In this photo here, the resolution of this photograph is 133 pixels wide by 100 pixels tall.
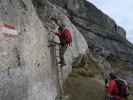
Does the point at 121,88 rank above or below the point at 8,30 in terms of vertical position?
below

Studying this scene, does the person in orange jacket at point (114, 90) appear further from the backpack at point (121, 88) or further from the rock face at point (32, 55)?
the rock face at point (32, 55)

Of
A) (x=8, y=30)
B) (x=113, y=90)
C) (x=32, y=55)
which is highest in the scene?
(x=8, y=30)

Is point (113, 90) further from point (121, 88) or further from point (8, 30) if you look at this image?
point (8, 30)

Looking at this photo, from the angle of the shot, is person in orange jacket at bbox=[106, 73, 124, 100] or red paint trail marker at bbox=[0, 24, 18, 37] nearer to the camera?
red paint trail marker at bbox=[0, 24, 18, 37]

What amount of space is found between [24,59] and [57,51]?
3.07 m

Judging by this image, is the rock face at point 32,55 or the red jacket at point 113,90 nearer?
the rock face at point 32,55

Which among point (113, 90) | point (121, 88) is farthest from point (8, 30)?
point (121, 88)

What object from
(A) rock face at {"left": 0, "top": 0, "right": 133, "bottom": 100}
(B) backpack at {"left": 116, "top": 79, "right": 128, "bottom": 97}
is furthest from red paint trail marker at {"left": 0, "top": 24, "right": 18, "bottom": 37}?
(B) backpack at {"left": 116, "top": 79, "right": 128, "bottom": 97}

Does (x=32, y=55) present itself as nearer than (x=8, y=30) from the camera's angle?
No

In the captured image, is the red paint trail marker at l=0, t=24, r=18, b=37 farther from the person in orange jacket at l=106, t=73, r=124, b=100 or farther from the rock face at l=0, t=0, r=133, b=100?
the person in orange jacket at l=106, t=73, r=124, b=100

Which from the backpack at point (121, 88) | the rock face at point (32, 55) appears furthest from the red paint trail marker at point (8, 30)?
the backpack at point (121, 88)

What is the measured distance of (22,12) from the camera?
9836 millimetres

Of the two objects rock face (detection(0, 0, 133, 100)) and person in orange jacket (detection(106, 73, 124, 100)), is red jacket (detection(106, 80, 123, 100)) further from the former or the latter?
rock face (detection(0, 0, 133, 100))

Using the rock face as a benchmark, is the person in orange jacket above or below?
below
